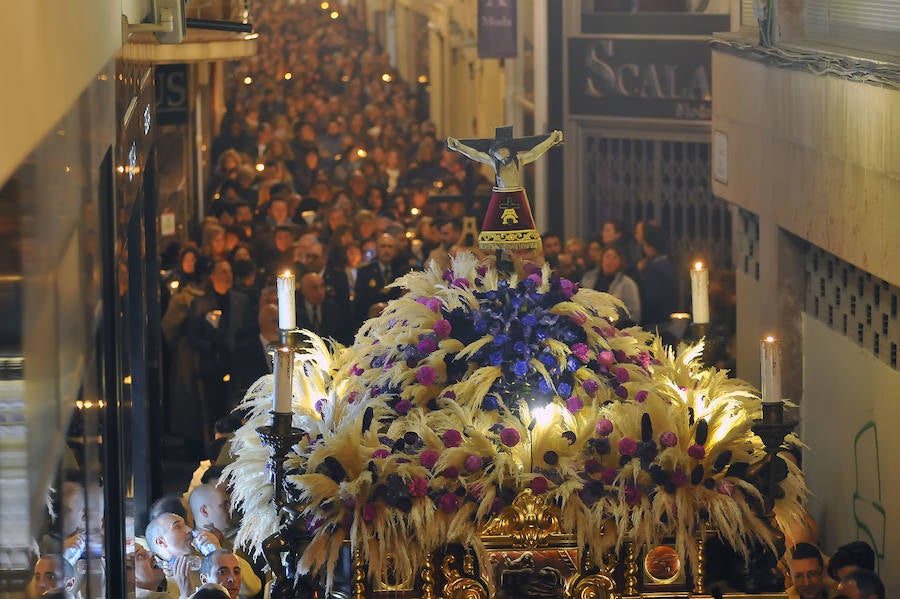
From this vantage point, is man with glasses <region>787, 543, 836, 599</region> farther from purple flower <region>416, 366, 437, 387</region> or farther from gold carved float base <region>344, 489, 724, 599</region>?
purple flower <region>416, 366, 437, 387</region>

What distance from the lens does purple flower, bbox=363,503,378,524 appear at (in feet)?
21.7

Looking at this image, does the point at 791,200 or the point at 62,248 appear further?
the point at 791,200

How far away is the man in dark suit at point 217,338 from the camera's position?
521 inches

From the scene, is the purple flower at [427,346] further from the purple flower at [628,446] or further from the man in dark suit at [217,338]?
the man in dark suit at [217,338]

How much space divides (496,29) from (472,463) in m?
20.0

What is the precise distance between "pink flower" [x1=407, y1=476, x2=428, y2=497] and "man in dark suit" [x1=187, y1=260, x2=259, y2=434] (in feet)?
21.8

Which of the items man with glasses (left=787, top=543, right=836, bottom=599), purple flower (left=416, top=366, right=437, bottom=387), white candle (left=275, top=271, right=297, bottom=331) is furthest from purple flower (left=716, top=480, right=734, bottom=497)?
white candle (left=275, top=271, right=297, bottom=331)

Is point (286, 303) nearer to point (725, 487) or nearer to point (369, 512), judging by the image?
point (369, 512)

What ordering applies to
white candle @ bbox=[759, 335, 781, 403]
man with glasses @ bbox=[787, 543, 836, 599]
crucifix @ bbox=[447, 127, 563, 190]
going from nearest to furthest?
white candle @ bbox=[759, 335, 781, 403], crucifix @ bbox=[447, 127, 563, 190], man with glasses @ bbox=[787, 543, 836, 599]

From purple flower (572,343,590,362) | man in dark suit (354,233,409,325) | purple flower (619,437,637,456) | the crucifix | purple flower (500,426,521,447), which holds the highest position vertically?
the crucifix

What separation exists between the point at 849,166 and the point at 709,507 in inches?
183

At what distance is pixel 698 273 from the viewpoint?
26.4 feet

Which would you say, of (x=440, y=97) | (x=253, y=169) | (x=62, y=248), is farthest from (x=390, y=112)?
(x=62, y=248)

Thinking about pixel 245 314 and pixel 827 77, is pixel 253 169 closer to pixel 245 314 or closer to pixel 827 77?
pixel 245 314
